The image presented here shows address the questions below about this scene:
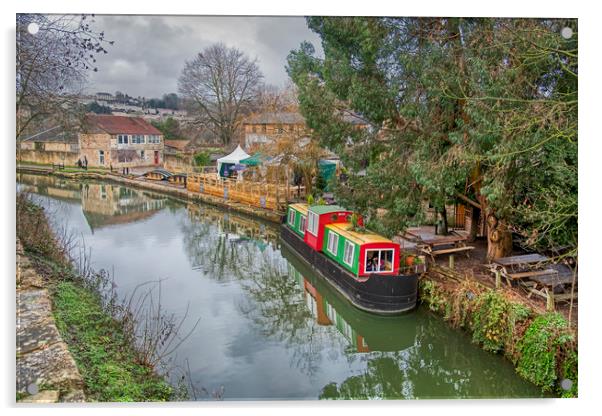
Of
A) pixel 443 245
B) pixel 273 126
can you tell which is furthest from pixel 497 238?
pixel 273 126

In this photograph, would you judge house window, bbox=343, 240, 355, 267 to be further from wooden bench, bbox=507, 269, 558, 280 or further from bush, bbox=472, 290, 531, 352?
wooden bench, bbox=507, 269, 558, 280

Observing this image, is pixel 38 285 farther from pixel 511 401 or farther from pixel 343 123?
pixel 511 401

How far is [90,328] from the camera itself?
21.5ft

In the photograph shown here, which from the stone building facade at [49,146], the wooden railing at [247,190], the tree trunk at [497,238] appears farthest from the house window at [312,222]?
the wooden railing at [247,190]

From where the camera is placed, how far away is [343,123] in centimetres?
845

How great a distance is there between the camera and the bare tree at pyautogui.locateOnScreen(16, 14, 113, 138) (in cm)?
548

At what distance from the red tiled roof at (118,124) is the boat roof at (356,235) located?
373 centimetres

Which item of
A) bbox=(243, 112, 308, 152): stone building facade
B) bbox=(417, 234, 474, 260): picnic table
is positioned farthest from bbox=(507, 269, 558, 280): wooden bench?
bbox=(243, 112, 308, 152): stone building facade

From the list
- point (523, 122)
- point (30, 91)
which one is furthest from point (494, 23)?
point (30, 91)

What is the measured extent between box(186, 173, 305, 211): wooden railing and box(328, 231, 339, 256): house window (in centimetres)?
634

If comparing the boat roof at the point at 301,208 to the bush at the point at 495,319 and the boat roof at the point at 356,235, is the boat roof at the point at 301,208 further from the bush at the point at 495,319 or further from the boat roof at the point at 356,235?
the bush at the point at 495,319

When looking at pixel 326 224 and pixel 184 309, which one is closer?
pixel 184 309

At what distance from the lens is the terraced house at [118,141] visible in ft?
26.4
